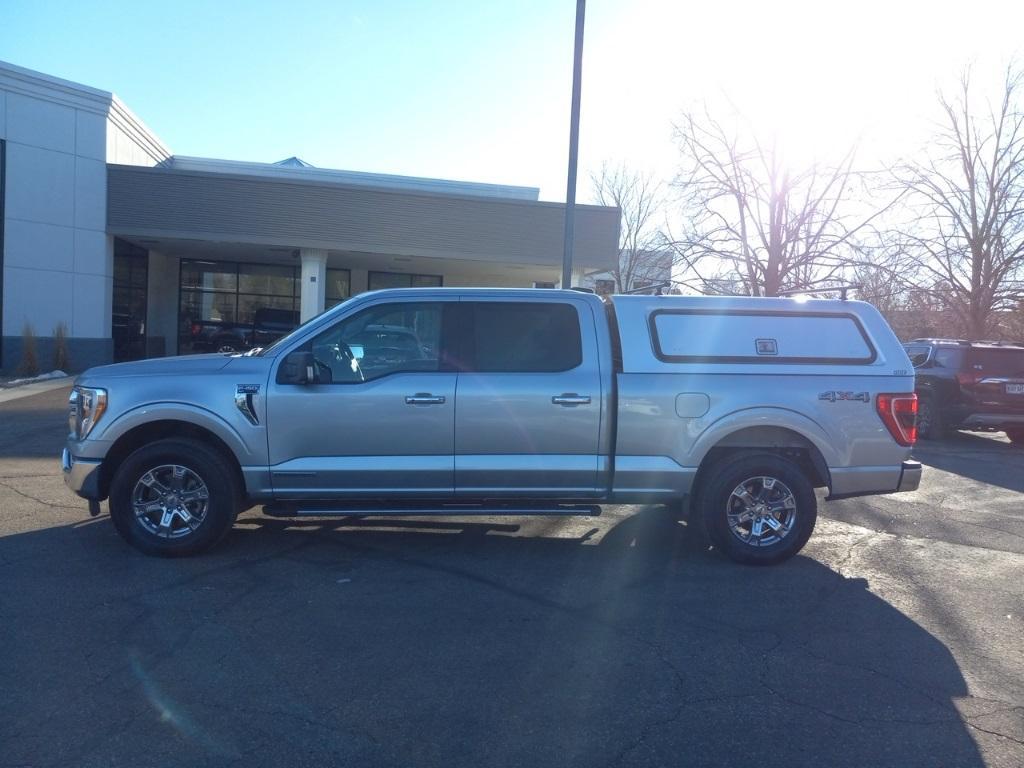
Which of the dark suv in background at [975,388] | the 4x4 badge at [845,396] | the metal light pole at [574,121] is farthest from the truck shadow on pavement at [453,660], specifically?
the dark suv in background at [975,388]

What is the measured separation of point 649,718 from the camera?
4.13 metres

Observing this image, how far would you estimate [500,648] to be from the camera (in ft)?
16.2

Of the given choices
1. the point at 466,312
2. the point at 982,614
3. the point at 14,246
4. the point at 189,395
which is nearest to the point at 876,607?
the point at 982,614

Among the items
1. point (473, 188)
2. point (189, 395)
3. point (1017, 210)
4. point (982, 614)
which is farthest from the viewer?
point (473, 188)

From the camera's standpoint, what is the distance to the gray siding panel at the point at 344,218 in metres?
22.3

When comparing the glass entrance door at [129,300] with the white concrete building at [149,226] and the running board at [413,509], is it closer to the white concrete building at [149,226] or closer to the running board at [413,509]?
the white concrete building at [149,226]

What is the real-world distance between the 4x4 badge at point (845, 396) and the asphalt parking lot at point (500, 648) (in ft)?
4.27

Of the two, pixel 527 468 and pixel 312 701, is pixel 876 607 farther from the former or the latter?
pixel 312 701

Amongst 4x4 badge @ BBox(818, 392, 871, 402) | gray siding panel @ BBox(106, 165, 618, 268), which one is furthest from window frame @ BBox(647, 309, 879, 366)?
gray siding panel @ BBox(106, 165, 618, 268)

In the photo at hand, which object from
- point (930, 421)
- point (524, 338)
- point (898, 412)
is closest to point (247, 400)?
point (524, 338)

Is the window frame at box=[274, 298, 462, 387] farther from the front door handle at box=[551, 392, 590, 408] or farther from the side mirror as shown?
the front door handle at box=[551, 392, 590, 408]

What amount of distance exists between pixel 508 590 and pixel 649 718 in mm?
1939

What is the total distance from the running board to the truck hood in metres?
1.11

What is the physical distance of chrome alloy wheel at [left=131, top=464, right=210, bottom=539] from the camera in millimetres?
6418
